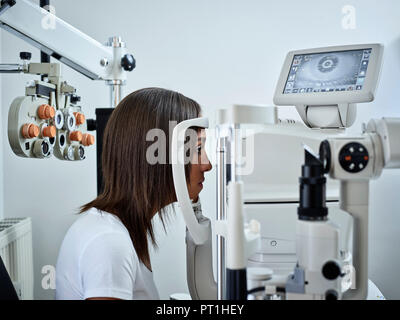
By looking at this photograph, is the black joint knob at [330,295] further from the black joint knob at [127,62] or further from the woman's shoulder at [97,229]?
the black joint knob at [127,62]

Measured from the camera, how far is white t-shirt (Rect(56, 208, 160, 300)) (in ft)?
2.69

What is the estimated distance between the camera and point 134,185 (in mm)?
982

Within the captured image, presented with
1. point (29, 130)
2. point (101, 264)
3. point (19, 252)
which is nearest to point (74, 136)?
point (29, 130)

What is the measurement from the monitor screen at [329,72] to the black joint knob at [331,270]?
71 centimetres

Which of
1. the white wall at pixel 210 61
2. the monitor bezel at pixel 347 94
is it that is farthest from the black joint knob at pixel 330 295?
the white wall at pixel 210 61

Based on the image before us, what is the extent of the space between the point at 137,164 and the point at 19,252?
1.43 meters

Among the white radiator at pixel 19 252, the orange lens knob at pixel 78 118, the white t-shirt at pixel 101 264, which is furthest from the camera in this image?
the white radiator at pixel 19 252


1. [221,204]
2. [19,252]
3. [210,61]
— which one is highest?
→ [210,61]

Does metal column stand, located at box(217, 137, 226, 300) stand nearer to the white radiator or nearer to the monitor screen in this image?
the monitor screen

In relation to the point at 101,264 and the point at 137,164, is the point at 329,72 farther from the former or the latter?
the point at 101,264

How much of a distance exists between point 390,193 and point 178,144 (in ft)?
6.77

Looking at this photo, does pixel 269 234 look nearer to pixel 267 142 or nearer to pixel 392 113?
pixel 267 142

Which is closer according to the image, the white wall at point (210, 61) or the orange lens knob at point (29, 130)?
the orange lens knob at point (29, 130)

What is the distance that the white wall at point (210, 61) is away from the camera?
8.03ft
